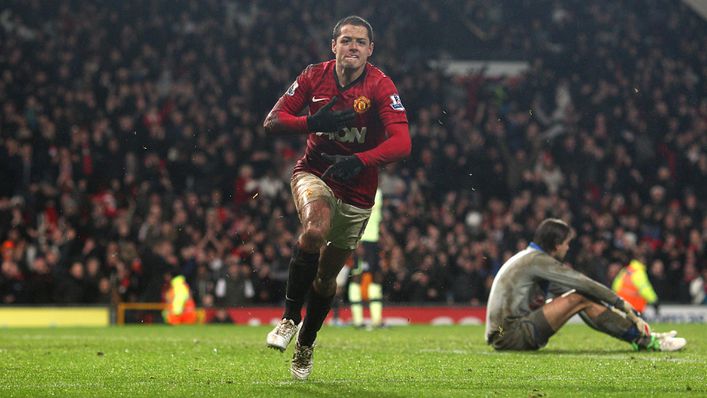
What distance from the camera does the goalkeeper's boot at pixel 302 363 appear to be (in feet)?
23.4

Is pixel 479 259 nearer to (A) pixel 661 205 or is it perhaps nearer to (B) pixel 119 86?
(A) pixel 661 205

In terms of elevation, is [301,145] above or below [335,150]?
Answer: above

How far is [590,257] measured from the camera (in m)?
20.4

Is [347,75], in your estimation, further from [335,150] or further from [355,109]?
[335,150]

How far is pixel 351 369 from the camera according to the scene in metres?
8.04

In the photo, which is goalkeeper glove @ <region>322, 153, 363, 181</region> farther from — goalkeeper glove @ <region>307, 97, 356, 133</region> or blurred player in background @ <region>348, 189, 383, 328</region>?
blurred player in background @ <region>348, 189, 383, 328</region>

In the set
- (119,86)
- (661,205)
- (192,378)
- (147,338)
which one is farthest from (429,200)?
(192,378)

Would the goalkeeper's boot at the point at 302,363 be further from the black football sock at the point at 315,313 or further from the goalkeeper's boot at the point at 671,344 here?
the goalkeeper's boot at the point at 671,344

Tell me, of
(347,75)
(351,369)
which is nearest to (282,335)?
(351,369)

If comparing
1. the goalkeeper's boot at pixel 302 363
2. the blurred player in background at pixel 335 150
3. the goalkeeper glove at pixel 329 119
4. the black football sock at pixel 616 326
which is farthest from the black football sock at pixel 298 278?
the black football sock at pixel 616 326

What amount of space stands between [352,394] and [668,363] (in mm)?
3323

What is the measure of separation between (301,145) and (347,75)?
15.1 meters

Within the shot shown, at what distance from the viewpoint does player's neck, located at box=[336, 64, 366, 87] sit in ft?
24.2

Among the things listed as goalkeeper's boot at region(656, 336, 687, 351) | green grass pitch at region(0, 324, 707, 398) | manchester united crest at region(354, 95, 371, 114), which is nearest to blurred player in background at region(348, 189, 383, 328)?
green grass pitch at region(0, 324, 707, 398)
